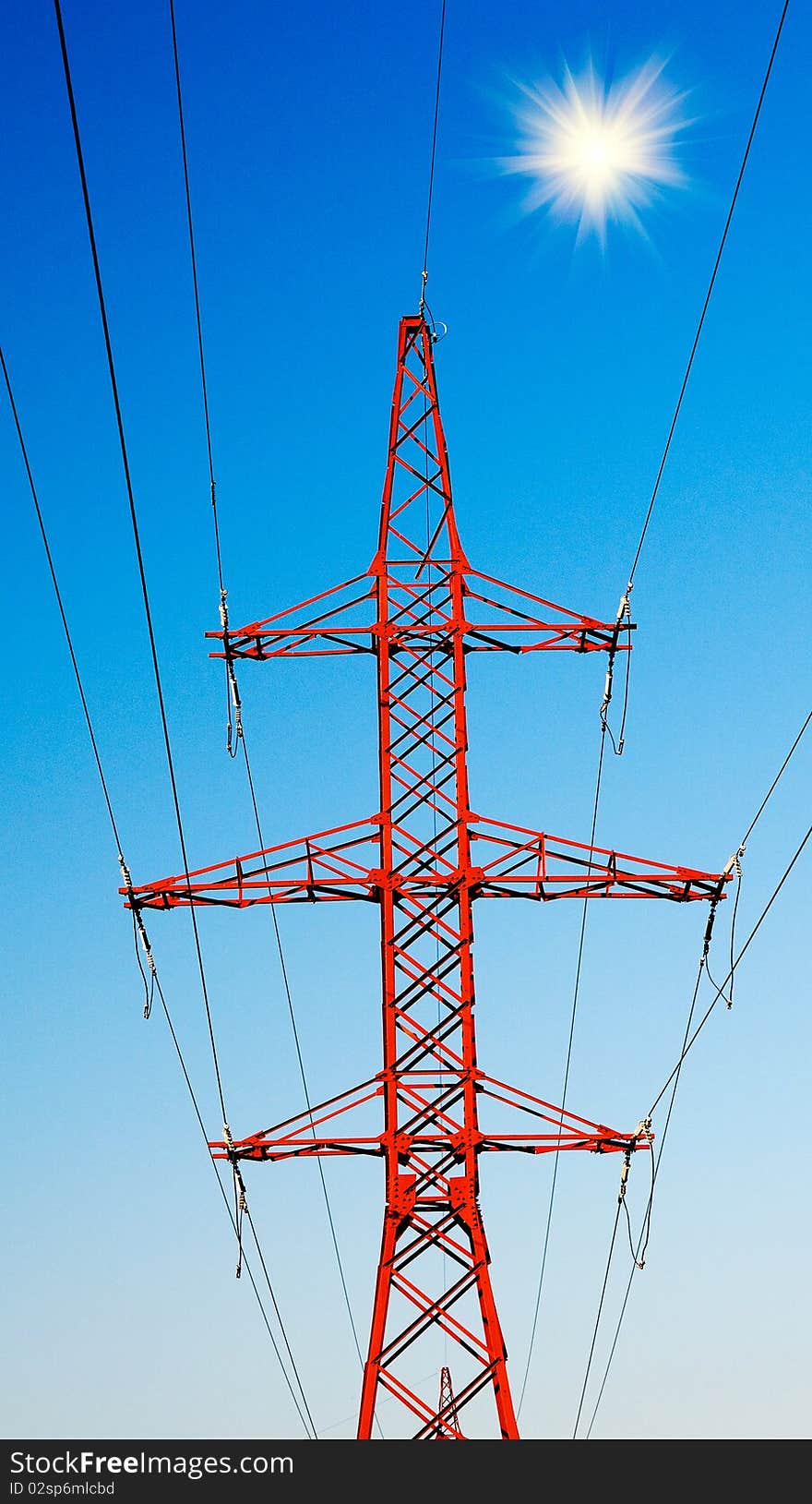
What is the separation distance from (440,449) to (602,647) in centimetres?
388

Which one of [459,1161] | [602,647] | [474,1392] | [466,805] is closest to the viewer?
[474,1392]

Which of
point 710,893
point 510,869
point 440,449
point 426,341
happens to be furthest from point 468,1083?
point 426,341

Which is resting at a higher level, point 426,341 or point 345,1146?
point 426,341

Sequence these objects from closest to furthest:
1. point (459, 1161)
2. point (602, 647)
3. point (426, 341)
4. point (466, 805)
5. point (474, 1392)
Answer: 1. point (474, 1392)
2. point (459, 1161)
3. point (466, 805)
4. point (602, 647)
5. point (426, 341)

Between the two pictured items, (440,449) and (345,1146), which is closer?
(345,1146)

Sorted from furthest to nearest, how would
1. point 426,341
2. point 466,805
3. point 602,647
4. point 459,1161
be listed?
point 426,341 → point 602,647 → point 466,805 → point 459,1161

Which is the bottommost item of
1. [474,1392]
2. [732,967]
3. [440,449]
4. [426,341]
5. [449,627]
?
[474,1392]

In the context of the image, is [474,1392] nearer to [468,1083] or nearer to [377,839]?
[468,1083]

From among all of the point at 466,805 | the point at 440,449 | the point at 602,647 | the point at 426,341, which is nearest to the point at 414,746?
the point at 466,805

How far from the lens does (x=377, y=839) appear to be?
1997 centimetres

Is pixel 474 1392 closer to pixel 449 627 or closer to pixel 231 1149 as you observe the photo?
pixel 231 1149

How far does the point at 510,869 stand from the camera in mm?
19906

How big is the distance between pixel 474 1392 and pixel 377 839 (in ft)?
22.7

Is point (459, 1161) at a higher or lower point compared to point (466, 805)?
lower
